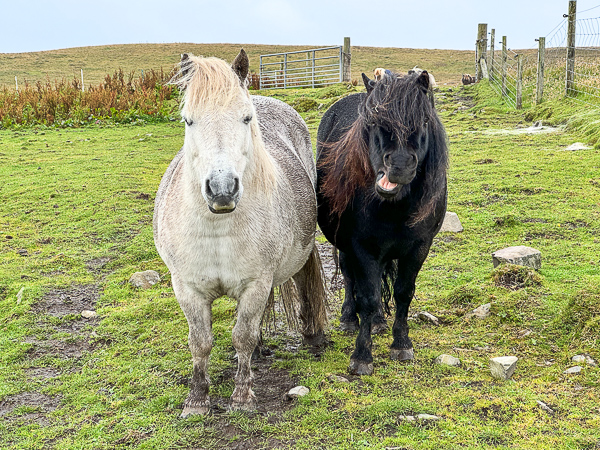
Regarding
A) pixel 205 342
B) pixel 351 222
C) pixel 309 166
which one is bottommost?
pixel 205 342

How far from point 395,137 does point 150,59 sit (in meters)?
50.8

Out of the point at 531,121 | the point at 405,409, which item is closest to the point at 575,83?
the point at 531,121

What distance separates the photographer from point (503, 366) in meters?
3.68

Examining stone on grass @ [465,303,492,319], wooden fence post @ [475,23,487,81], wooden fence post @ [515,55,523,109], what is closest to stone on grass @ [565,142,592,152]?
wooden fence post @ [515,55,523,109]

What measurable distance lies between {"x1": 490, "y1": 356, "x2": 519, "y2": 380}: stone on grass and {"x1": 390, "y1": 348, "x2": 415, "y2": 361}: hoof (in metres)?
0.57

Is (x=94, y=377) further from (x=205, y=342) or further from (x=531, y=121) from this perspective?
(x=531, y=121)

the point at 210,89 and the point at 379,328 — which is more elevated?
the point at 210,89

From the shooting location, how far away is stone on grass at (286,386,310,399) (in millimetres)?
3604

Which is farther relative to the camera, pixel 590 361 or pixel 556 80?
pixel 556 80

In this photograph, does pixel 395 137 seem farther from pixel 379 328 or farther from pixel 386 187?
pixel 379 328

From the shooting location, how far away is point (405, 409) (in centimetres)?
334

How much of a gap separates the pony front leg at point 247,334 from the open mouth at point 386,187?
883mm

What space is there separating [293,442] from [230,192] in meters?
1.41

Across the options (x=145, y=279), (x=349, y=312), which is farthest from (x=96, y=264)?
(x=349, y=312)
